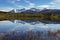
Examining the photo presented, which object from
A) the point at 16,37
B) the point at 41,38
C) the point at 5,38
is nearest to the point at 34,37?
the point at 41,38

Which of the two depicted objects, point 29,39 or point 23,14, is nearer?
point 29,39

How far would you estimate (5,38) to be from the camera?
6.61 m

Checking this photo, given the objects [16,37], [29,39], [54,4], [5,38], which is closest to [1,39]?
[5,38]

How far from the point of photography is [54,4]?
44.0 feet

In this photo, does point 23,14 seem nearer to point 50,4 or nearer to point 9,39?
point 50,4

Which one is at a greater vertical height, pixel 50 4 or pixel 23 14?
pixel 50 4

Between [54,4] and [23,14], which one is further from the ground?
[54,4]

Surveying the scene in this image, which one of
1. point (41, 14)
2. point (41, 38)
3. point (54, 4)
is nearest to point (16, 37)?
point (41, 38)

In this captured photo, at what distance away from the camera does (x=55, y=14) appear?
61.2ft

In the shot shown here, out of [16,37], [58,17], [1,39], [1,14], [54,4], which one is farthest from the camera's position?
[1,14]

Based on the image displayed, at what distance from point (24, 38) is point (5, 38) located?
0.78 meters

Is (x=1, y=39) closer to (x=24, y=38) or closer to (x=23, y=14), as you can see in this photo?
(x=24, y=38)

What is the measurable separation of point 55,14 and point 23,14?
4833 millimetres

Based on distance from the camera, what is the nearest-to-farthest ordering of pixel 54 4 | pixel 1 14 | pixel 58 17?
Answer: pixel 54 4, pixel 58 17, pixel 1 14
